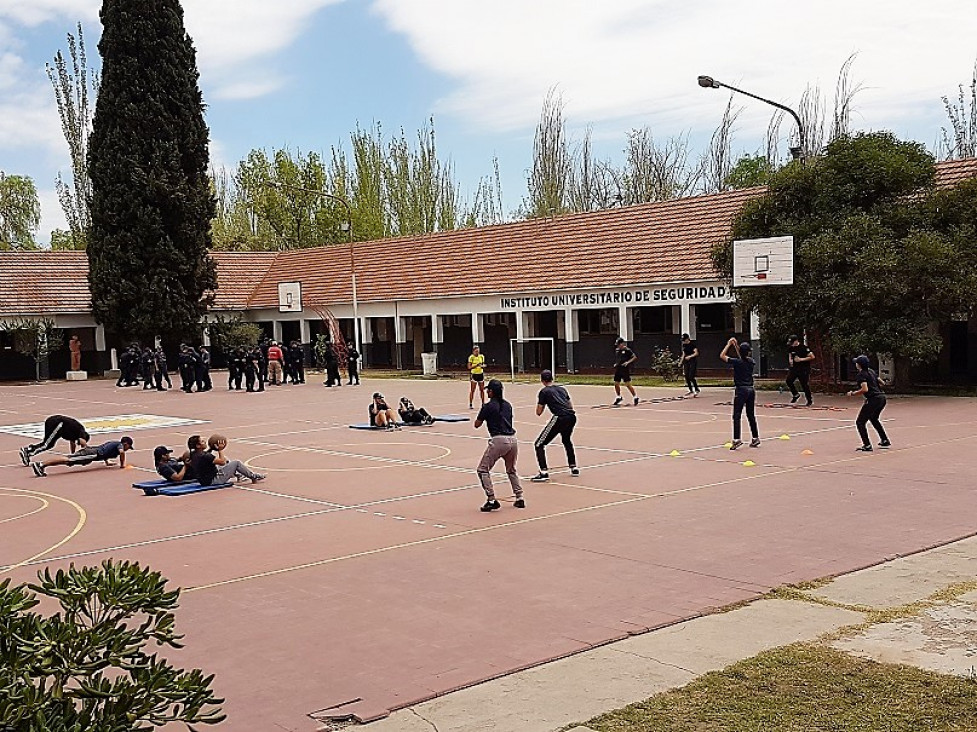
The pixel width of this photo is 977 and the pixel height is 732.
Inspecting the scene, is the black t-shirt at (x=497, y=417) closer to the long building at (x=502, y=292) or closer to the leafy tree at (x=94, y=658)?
the leafy tree at (x=94, y=658)

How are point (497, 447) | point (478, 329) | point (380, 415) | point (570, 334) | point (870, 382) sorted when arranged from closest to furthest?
point (497, 447), point (870, 382), point (380, 415), point (570, 334), point (478, 329)

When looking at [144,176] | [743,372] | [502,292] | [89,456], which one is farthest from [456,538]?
[144,176]

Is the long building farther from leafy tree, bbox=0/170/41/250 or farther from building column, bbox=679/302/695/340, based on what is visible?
leafy tree, bbox=0/170/41/250

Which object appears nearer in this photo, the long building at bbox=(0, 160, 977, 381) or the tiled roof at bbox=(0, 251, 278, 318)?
the long building at bbox=(0, 160, 977, 381)

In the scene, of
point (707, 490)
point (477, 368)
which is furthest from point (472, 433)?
point (707, 490)

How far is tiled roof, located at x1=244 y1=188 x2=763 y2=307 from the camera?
3922 centimetres

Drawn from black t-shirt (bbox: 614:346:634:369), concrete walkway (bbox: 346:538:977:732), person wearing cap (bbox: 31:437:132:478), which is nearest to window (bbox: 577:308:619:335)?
black t-shirt (bbox: 614:346:634:369)

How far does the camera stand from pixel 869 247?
90.5 feet

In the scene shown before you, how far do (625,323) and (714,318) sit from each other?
3.09m

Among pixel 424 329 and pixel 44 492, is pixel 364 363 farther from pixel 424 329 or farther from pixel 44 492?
pixel 44 492

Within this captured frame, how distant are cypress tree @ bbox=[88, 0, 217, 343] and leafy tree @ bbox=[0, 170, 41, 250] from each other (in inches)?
1393

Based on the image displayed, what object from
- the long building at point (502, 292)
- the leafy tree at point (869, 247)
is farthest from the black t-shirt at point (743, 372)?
the long building at point (502, 292)

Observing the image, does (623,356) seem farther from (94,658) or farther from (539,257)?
(94,658)

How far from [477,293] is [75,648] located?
1615 inches
